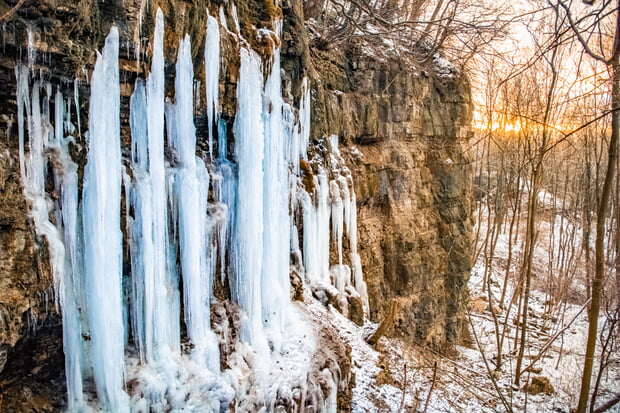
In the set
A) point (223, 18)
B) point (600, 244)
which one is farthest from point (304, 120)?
point (600, 244)

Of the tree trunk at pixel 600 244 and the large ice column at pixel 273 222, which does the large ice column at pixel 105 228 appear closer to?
the large ice column at pixel 273 222

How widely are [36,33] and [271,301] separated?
4434mm

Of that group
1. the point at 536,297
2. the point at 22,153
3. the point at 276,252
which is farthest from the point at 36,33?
the point at 536,297

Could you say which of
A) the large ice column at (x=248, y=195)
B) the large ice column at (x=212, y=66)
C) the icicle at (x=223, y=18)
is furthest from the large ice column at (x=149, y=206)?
the large ice column at (x=248, y=195)

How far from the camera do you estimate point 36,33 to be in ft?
13.4

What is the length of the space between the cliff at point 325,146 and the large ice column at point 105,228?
0.25m

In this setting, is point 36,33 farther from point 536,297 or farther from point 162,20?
point 536,297

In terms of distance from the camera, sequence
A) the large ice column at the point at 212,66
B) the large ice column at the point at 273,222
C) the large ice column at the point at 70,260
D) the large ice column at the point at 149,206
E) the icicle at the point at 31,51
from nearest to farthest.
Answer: the icicle at the point at 31,51
the large ice column at the point at 70,260
the large ice column at the point at 149,206
the large ice column at the point at 212,66
the large ice column at the point at 273,222

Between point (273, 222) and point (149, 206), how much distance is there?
2.25 metres

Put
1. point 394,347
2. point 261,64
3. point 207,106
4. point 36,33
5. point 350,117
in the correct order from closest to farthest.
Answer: point 36,33, point 207,106, point 261,64, point 394,347, point 350,117

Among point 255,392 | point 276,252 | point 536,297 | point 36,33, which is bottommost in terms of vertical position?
point 536,297

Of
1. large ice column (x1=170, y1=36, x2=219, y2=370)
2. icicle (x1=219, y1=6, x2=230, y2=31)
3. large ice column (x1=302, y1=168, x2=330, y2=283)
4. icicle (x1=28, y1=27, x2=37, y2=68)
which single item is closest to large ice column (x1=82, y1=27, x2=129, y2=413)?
icicle (x1=28, y1=27, x2=37, y2=68)

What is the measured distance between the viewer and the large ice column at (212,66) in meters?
5.55

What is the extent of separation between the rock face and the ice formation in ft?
10.8
